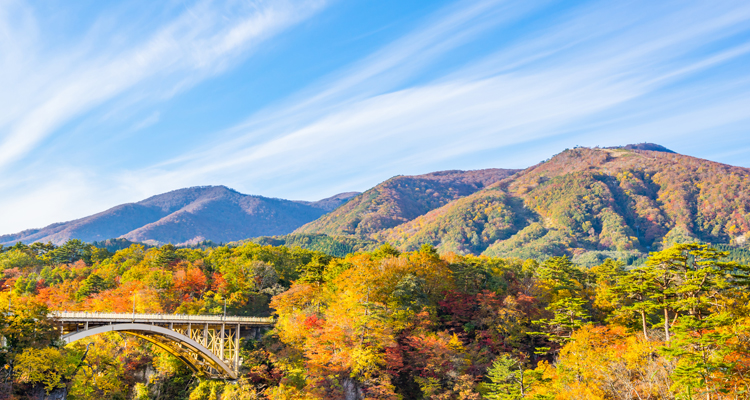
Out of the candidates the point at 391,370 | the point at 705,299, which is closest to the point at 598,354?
the point at 705,299

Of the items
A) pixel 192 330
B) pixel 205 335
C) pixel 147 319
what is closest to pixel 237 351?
pixel 205 335

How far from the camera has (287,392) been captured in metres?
37.6

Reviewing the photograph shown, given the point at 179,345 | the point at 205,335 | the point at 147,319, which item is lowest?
the point at 179,345

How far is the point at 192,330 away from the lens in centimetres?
4253

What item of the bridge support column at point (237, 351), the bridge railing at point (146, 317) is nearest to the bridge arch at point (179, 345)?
the bridge support column at point (237, 351)

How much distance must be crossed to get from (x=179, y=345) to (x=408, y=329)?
20.4 m

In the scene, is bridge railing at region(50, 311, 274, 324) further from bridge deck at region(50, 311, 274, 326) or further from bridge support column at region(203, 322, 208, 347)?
bridge support column at region(203, 322, 208, 347)

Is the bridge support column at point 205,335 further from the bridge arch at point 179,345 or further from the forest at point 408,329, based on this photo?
the forest at point 408,329

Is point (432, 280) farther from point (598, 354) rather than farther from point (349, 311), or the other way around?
point (598, 354)

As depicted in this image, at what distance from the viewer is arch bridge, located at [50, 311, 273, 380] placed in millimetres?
31328

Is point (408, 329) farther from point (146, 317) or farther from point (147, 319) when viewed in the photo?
point (146, 317)

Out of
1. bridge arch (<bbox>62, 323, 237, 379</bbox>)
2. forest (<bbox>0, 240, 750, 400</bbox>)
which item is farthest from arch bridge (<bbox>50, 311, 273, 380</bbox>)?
forest (<bbox>0, 240, 750, 400</bbox>)

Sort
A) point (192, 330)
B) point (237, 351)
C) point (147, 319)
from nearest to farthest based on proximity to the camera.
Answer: point (147, 319) < point (192, 330) < point (237, 351)

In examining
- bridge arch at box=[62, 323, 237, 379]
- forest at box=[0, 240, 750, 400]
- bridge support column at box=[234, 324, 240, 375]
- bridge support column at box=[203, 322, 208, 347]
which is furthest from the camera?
bridge support column at box=[234, 324, 240, 375]
